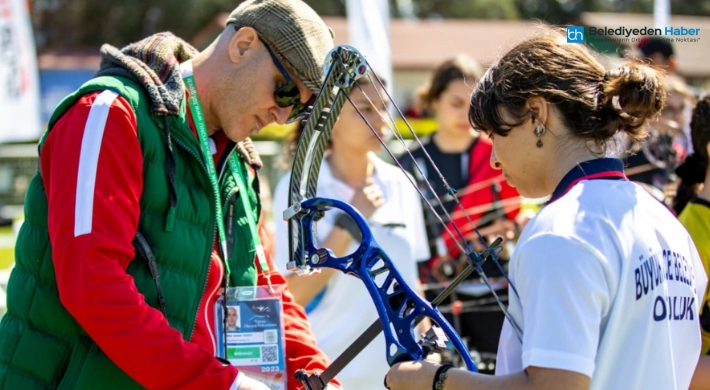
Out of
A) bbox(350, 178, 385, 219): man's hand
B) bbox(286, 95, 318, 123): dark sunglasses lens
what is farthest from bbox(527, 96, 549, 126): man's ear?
bbox(350, 178, 385, 219): man's hand

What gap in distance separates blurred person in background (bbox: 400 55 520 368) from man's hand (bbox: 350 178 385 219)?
2.90 ft

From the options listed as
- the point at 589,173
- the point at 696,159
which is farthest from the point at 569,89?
the point at 696,159

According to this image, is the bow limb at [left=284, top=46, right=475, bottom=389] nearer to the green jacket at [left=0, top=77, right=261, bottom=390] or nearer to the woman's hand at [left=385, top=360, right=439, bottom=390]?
the woman's hand at [left=385, top=360, right=439, bottom=390]

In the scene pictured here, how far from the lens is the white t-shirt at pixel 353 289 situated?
3393 mm

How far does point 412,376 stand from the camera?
1778 mm

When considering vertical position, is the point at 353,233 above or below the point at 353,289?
above

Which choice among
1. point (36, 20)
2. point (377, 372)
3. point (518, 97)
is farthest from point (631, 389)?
point (36, 20)

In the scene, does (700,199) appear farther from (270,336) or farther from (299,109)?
(270,336)

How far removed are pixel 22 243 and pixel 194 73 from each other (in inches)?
25.0

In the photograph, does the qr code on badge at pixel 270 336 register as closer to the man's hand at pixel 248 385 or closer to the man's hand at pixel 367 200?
the man's hand at pixel 248 385

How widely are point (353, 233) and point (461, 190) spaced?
1488 millimetres

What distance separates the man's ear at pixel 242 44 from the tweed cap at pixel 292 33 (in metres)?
0.02

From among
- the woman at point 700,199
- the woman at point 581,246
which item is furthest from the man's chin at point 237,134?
the woman at point 700,199

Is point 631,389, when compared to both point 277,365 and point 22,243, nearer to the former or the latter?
point 277,365
